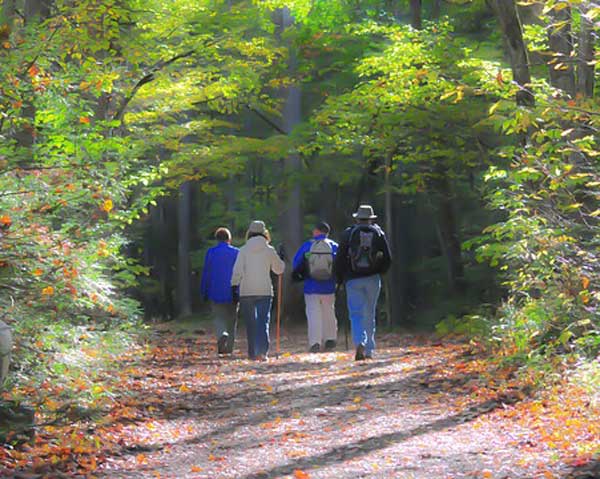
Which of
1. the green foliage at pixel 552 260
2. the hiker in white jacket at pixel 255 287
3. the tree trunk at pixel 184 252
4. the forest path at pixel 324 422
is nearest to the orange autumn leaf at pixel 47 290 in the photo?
the forest path at pixel 324 422

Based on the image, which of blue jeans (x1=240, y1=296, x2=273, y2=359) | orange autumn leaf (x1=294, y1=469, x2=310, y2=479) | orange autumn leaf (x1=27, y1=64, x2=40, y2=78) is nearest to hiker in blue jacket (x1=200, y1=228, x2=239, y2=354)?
blue jeans (x1=240, y1=296, x2=273, y2=359)

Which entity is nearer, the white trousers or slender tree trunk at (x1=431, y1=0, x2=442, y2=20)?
the white trousers

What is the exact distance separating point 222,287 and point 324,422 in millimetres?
6700

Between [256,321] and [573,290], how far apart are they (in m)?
5.93

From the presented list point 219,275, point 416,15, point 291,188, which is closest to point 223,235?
point 219,275

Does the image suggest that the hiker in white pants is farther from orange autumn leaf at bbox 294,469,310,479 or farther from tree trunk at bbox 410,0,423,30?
tree trunk at bbox 410,0,423,30

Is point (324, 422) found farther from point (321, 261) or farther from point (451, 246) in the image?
point (451, 246)

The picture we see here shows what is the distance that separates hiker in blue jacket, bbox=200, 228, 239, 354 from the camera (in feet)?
52.0

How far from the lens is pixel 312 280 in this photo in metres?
16.4

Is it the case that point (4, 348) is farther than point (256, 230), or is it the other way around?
point (256, 230)

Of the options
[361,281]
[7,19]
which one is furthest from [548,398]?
[7,19]

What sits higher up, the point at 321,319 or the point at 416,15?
the point at 416,15

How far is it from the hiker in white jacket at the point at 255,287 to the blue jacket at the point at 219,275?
0.72 m

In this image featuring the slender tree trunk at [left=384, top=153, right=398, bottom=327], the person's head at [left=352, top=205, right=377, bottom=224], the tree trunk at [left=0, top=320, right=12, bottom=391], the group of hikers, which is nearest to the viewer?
the tree trunk at [left=0, top=320, right=12, bottom=391]
